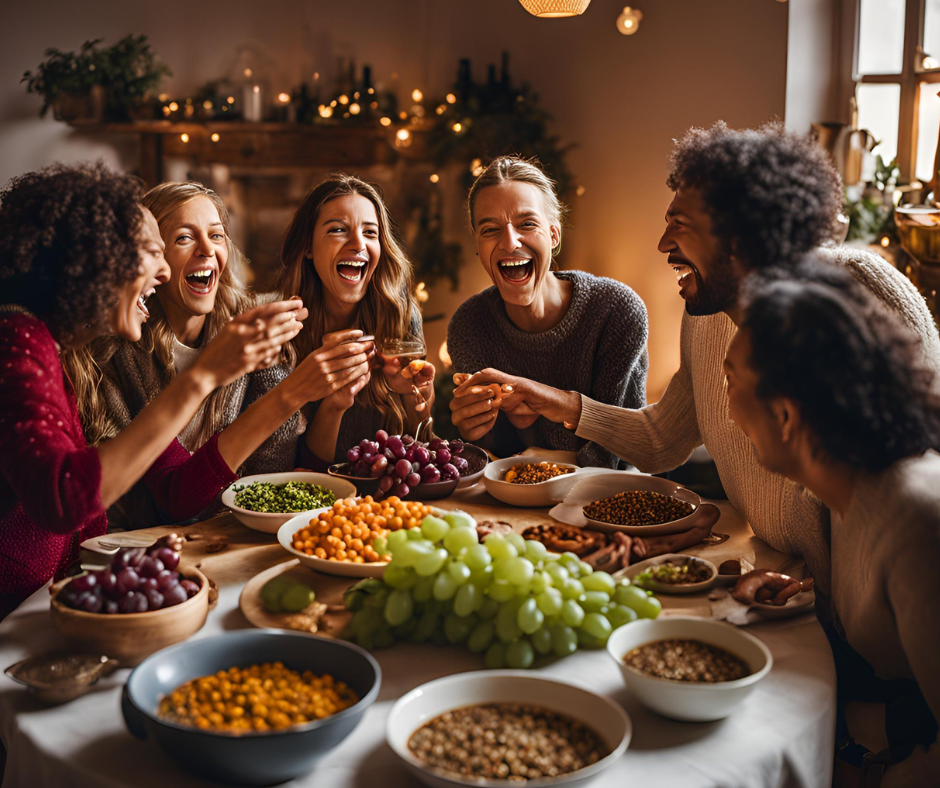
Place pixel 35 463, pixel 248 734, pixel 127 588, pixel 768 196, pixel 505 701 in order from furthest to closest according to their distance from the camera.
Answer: pixel 768 196
pixel 35 463
pixel 127 588
pixel 505 701
pixel 248 734

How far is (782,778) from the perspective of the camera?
109 cm

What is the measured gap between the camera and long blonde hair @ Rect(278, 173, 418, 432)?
8.80 ft

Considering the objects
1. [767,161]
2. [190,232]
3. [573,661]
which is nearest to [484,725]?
[573,661]

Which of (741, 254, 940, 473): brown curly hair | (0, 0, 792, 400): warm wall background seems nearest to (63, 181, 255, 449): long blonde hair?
(741, 254, 940, 473): brown curly hair

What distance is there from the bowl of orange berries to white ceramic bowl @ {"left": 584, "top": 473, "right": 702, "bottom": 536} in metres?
0.39

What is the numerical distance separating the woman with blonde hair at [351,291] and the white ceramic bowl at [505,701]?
56.5 inches

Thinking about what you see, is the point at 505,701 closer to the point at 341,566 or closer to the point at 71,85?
the point at 341,566

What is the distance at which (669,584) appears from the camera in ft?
4.82

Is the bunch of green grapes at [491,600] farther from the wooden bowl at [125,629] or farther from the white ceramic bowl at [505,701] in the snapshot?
the wooden bowl at [125,629]

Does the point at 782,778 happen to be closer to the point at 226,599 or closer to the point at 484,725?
the point at 484,725

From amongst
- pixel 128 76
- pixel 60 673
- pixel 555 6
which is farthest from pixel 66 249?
pixel 128 76

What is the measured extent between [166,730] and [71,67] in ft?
19.8

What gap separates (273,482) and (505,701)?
40.3 inches

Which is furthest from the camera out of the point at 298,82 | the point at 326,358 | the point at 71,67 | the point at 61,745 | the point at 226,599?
the point at 298,82
